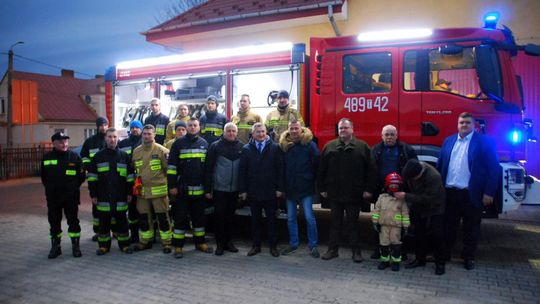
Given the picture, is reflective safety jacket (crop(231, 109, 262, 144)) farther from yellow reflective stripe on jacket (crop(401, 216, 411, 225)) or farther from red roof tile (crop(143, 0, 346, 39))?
red roof tile (crop(143, 0, 346, 39))

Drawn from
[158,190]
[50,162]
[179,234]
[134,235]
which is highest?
[50,162]

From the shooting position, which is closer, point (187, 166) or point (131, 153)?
point (187, 166)

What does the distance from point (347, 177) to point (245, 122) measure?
6.27 feet

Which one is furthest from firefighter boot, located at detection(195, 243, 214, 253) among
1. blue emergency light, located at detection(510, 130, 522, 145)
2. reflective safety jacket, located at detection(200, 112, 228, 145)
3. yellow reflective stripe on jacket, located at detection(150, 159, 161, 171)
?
blue emergency light, located at detection(510, 130, 522, 145)

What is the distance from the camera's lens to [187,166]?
5.90 meters

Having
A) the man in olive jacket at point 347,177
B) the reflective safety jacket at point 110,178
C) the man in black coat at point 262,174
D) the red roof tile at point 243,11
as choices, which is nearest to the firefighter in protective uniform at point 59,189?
the reflective safety jacket at point 110,178

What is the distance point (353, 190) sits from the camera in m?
5.47

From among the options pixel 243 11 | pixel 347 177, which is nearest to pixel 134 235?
pixel 347 177

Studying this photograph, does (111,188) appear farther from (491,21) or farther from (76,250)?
(491,21)

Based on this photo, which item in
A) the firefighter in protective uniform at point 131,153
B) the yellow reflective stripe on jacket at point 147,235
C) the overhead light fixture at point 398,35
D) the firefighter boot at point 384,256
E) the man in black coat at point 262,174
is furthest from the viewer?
the firefighter in protective uniform at point 131,153

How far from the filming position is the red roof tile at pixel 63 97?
34219 millimetres

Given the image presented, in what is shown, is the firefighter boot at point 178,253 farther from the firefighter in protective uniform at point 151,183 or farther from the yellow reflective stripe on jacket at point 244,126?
the yellow reflective stripe on jacket at point 244,126

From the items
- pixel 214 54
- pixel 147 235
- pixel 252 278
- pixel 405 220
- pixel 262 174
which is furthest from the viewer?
pixel 214 54

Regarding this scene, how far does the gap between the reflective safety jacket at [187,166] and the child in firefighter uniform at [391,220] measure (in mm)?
2354
